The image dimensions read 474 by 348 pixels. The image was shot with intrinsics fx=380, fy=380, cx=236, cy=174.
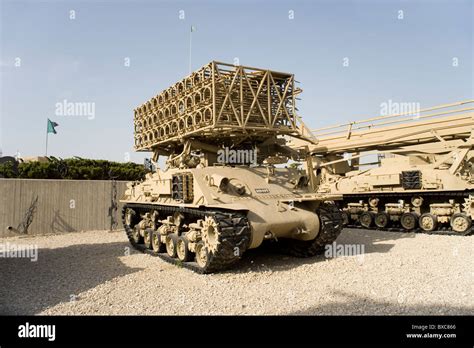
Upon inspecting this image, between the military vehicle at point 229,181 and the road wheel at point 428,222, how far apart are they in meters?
6.56

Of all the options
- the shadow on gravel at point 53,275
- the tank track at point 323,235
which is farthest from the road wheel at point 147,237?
the tank track at point 323,235

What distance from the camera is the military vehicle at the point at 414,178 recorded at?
1394cm

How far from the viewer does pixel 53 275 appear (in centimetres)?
820

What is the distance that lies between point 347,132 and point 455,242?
815 centimetres

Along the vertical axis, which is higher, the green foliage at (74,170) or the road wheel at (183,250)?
the green foliage at (74,170)

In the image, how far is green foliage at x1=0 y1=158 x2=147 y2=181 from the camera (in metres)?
17.8

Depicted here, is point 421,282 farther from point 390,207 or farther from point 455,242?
point 390,207

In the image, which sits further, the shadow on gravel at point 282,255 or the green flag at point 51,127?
the green flag at point 51,127

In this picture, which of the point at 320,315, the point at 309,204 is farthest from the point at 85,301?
the point at 309,204

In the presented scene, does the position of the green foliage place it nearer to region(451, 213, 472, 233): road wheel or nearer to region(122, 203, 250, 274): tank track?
region(122, 203, 250, 274): tank track

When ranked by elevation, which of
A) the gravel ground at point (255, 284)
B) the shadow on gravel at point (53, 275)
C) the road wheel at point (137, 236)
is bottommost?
the shadow on gravel at point (53, 275)

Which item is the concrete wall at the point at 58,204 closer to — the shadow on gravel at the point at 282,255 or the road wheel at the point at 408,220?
the shadow on gravel at the point at 282,255

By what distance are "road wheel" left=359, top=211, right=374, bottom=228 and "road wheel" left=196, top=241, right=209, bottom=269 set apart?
10107mm

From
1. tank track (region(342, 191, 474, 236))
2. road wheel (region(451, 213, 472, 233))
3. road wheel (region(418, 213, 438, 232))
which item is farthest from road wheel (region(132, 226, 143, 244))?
road wheel (region(451, 213, 472, 233))
